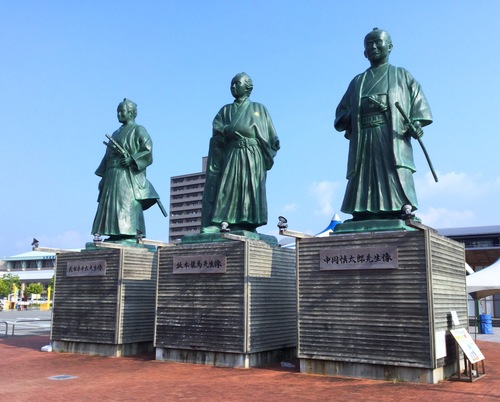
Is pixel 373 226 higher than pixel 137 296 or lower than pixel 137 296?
higher

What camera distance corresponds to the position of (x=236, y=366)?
1103 cm

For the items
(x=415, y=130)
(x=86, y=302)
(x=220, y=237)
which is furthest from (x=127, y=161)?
(x=415, y=130)

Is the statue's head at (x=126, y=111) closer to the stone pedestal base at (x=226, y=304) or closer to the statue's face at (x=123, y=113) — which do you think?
the statue's face at (x=123, y=113)

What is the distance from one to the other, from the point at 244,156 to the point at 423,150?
423cm

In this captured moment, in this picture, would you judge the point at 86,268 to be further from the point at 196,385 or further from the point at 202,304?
the point at 196,385

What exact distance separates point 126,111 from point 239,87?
3.98 m

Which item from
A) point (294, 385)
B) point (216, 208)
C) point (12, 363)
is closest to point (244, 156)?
point (216, 208)

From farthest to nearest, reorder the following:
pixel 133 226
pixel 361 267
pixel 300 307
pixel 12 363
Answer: pixel 133 226 < pixel 12 363 < pixel 300 307 < pixel 361 267

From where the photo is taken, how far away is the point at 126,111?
599 inches

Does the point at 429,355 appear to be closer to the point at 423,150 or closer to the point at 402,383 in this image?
the point at 402,383

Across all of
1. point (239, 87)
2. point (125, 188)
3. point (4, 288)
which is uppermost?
point (239, 87)

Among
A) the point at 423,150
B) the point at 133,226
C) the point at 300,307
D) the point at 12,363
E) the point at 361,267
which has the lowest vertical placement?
the point at 12,363

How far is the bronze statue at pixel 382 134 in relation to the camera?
1006 centimetres

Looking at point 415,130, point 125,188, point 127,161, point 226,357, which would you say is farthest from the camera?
point 125,188
